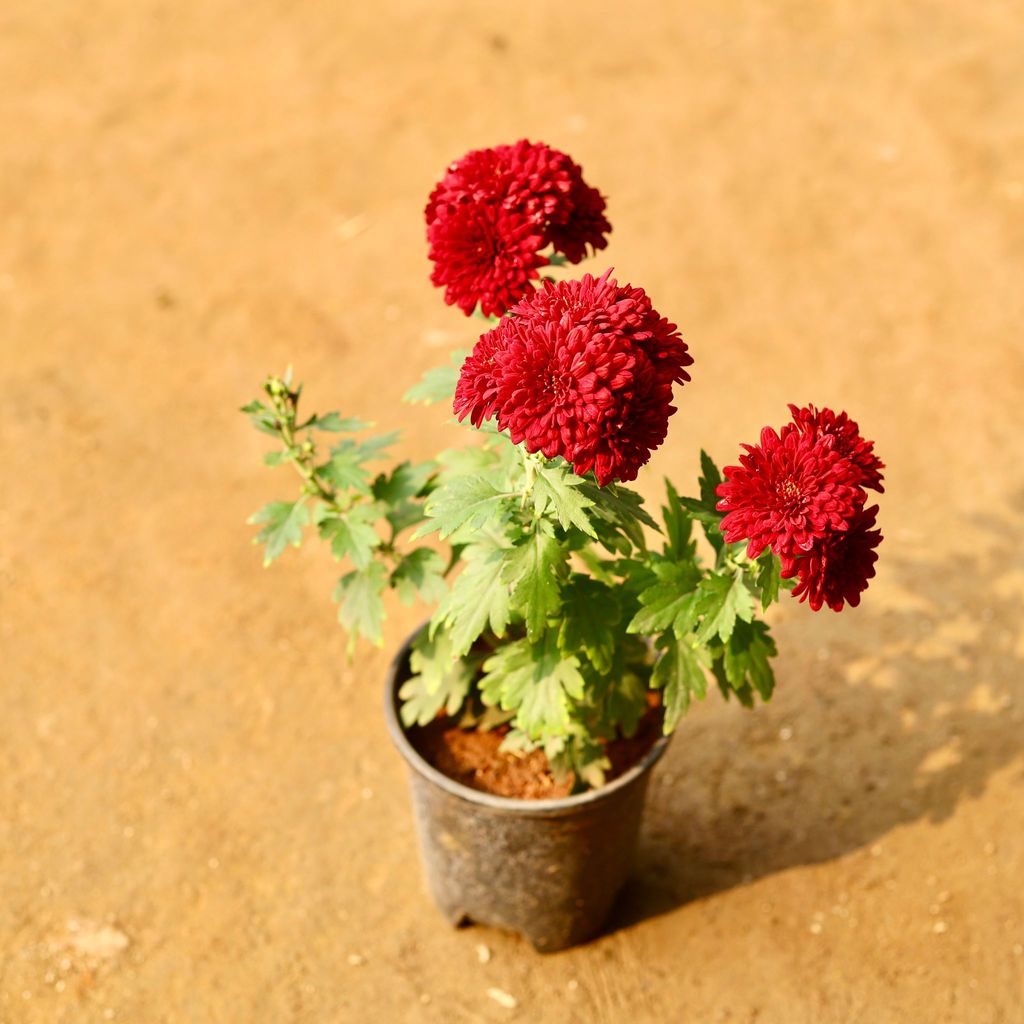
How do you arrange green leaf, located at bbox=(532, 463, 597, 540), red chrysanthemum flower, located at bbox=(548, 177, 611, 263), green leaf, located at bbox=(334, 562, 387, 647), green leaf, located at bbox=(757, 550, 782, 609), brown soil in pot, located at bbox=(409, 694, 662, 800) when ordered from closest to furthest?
green leaf, located at bbox=(532, 463, 597, 540) → green leaf, located at bbox=(757, 550, 782, 609) → red chrysanthemum flower, located at bbox=(548, 177, 611, 263) → green leaf, located at bbox=(334, 562, 387, 647) → brown soil in pot, located at bbox=(409, 694, 662, 800)

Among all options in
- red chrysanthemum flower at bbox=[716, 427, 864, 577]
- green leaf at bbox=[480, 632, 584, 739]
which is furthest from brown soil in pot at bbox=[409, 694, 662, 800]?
red chrysanthemum flower at bbox=[716, 427, 864, 577]

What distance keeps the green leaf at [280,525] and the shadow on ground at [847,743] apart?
1.65m

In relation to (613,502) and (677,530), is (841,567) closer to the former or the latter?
(613,502)

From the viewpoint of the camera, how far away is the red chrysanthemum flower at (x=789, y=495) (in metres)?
2.37

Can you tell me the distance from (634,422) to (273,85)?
6.06 metres

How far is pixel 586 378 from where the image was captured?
230cm

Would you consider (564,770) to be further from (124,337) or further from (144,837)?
(124,337)

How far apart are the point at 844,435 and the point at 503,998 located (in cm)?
205

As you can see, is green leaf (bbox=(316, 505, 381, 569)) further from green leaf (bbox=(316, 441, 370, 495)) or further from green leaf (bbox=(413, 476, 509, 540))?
green leaf (bbox=(413, 476, 509, 540))

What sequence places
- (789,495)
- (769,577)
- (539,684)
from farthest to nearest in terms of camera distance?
(539,684) < (769,577) < (789,495)

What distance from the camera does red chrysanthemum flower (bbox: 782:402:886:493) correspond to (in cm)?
247

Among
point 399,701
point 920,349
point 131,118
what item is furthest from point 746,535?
point 131,118

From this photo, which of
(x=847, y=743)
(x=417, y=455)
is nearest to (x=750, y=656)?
(x=847, y=743)

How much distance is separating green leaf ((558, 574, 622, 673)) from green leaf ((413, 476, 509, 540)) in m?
0.33
